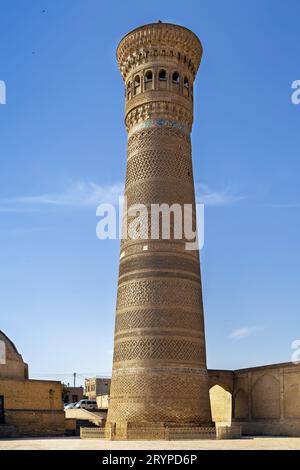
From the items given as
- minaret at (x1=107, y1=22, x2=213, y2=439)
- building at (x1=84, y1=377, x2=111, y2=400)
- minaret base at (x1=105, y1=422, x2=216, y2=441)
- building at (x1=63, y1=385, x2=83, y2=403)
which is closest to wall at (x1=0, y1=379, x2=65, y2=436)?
minaret at (x1=107, y1=22, x2=213, y2=439)

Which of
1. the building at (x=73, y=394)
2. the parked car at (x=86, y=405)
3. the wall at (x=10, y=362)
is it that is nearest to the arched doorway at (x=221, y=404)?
the parked car at (x=86, y=405)

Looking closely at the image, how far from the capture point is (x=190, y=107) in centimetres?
2203

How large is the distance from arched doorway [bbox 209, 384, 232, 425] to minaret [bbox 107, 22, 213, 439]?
29.4 feet

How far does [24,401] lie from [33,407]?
0.48m

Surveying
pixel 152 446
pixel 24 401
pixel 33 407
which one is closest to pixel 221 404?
pixel 33 407

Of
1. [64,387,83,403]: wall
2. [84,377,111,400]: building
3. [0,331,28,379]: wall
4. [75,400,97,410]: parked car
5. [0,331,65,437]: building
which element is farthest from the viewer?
[84,377,111,400]: building

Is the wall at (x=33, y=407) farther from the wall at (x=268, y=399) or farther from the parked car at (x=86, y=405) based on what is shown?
the parked car at (x=86, y=405)

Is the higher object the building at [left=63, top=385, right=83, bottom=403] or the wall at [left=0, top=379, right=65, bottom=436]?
the wall at [left=0, top=379, right=65, bottom=436]

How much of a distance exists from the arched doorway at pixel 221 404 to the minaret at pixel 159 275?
8.95 metres

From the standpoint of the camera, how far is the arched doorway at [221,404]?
91.8ft

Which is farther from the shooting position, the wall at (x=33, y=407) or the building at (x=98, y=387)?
the building at (x=98, y=387)

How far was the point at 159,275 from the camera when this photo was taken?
19516 millimetres

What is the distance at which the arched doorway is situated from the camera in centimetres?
2798

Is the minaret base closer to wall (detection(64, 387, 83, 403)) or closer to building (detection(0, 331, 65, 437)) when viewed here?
building (detection(0, 331, 65, 437))
